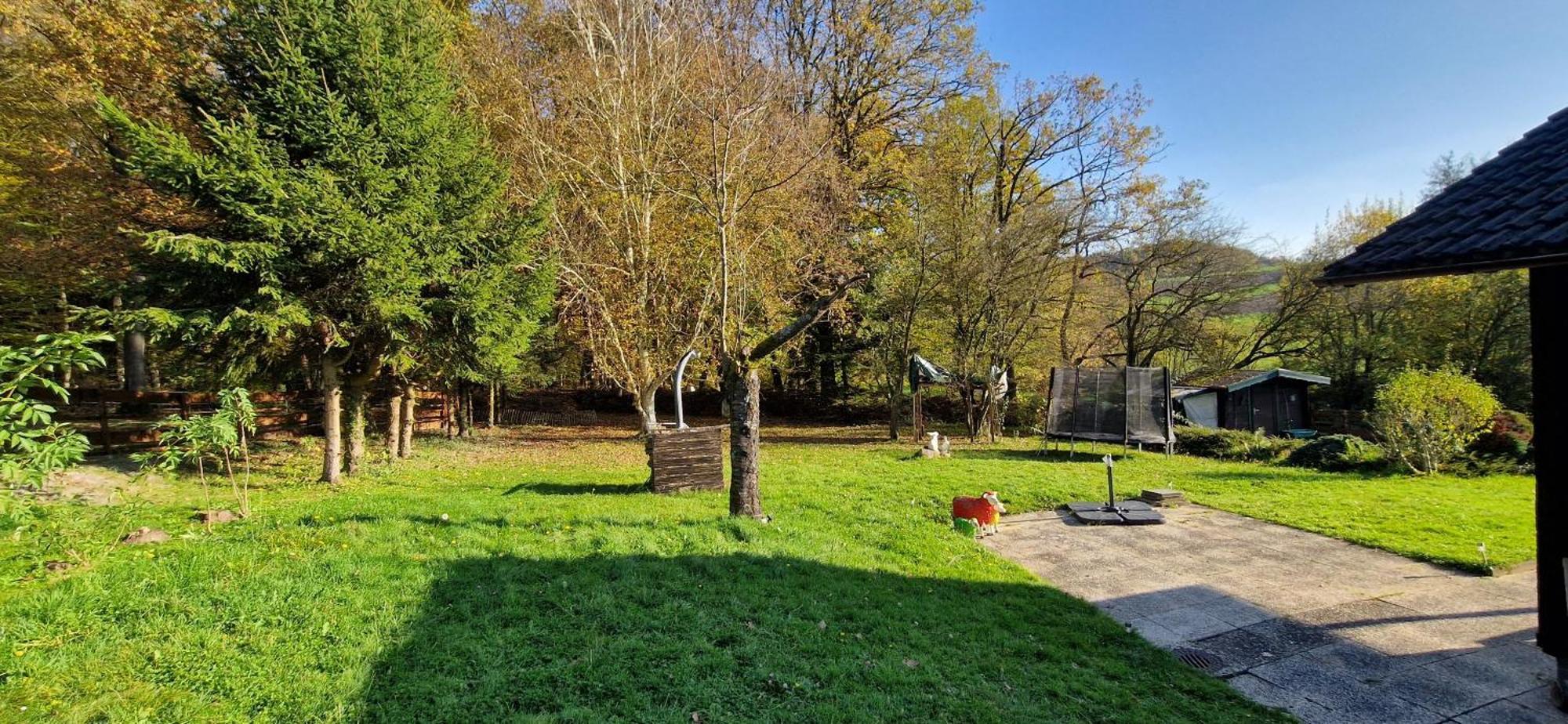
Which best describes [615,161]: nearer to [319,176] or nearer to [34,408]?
[319,176]

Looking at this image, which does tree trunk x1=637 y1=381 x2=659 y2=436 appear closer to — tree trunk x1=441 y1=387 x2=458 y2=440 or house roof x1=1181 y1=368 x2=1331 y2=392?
tree trunk x1=441 y1=387 x2=458 y2=440

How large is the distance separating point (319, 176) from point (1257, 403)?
82.5 ft

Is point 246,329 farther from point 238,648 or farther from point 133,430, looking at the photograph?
point 238,648

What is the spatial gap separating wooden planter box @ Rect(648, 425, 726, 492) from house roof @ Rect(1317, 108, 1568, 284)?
22.8ft

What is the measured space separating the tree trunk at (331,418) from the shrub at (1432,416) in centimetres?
1893

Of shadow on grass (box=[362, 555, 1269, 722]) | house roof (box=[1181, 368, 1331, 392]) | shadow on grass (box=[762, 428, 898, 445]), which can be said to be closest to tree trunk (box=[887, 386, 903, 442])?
shadow on grass (box=[762, 428, 898, 445])

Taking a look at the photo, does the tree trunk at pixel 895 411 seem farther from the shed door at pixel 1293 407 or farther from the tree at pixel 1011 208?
the shed door at pixel 1293 407

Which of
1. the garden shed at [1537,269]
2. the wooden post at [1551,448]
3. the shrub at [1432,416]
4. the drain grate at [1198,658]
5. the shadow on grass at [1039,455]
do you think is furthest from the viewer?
the shadow on grass at [1039,455]

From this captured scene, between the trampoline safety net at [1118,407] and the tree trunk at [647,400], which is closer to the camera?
the trampoline safety net at [1118,407]

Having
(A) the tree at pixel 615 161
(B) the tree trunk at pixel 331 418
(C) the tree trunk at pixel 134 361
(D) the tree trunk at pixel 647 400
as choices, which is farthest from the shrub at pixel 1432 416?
(C) the tree trunk at pixel 134 361

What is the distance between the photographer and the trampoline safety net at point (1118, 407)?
14.0 meters

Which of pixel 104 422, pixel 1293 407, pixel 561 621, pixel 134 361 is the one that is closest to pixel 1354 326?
pixel 1293 407

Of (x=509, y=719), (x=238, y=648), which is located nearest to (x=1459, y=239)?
(x=509, y=719)

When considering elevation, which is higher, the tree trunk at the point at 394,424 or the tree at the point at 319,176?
the tree at the point at 319,176
